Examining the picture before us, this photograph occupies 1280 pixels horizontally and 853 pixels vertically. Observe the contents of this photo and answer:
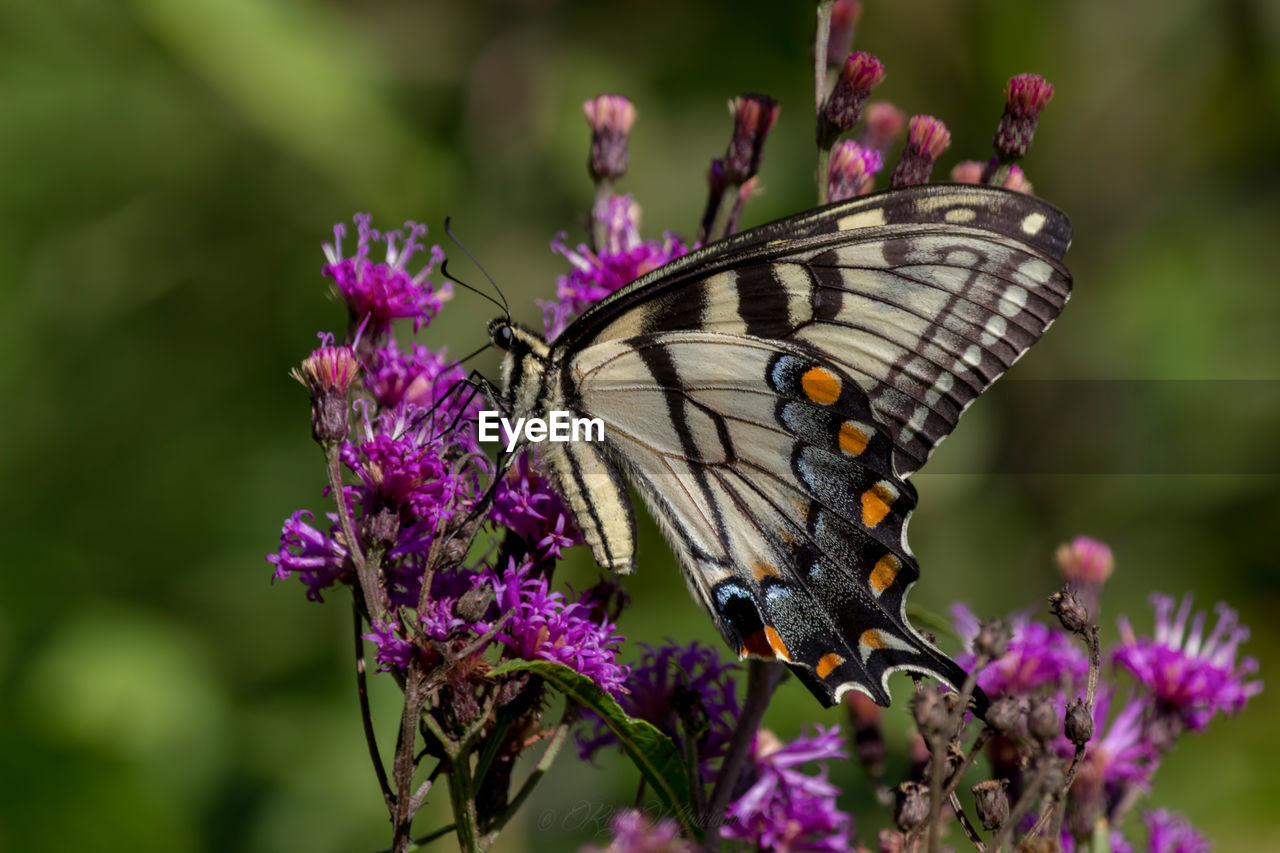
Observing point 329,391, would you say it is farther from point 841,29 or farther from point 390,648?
point 841,29

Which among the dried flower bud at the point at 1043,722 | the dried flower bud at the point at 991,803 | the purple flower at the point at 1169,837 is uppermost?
the purple flower at the point at 1169,837

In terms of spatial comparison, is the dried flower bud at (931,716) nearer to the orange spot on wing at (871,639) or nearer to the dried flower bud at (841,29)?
the orange spot on wing at (871,639)

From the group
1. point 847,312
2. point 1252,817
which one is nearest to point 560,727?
point 847,312

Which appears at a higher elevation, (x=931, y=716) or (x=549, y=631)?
(x=549, y=631)

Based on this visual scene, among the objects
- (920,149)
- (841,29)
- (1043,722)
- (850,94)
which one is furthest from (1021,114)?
(1043,722)

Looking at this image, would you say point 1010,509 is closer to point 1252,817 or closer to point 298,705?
point 1252,817

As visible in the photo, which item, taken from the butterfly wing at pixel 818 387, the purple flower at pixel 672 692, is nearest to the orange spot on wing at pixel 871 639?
the butterfly wing at pixel 818 387
